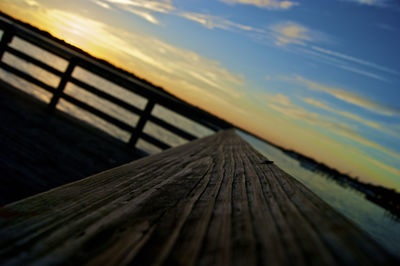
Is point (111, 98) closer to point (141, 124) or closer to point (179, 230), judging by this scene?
point (141, 124)

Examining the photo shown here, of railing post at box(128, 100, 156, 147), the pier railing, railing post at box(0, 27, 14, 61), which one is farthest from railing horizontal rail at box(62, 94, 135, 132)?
railing post at box(0, 27, 14, 61)

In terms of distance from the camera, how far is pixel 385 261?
1.26 feet

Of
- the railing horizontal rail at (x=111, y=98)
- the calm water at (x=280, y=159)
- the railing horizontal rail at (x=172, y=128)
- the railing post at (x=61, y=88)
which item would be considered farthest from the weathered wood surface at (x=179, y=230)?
the railing post at (x=61, y=88)

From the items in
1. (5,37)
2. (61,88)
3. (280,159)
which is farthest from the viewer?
(280,159)

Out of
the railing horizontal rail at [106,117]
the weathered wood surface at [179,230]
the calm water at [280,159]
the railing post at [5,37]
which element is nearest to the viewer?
the weathered wood surface at [179,230]

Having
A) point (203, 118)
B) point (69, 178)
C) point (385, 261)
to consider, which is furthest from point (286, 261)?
point (203, 118)

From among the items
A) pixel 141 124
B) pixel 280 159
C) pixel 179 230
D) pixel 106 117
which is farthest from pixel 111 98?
pixel 280 159

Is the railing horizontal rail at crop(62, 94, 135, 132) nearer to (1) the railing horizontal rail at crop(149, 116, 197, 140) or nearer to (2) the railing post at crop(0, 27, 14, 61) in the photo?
(1) the railing horizontal rail at crop(149, 116, 197, 140)

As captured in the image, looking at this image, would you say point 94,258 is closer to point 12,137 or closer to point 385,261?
point 385,261

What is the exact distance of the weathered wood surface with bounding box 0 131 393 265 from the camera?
422 mm

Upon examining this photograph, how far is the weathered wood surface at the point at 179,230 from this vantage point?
0.42 metres

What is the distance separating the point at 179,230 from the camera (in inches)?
21.2

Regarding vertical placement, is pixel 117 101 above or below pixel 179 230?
below

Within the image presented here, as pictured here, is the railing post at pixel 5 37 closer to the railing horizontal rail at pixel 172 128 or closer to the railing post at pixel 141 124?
the railing post at pixel 141 124
